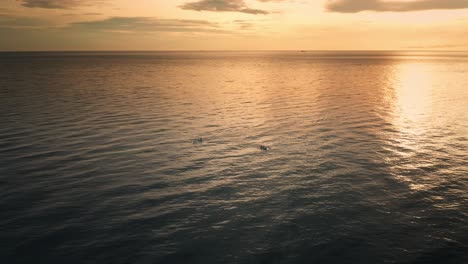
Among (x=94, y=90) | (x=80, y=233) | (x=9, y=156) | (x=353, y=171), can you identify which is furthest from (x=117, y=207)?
(x=94, y=90)

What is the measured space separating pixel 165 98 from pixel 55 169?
116ft

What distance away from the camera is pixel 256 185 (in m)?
21.3

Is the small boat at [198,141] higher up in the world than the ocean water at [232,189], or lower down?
higher up

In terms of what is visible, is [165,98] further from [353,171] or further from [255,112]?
[353,171]

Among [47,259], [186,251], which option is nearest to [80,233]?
[47,259]

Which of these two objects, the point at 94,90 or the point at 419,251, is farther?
the point at 94,90

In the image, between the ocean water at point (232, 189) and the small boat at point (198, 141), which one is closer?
the ocean water at point (232, 189)

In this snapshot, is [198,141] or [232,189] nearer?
[232,189]

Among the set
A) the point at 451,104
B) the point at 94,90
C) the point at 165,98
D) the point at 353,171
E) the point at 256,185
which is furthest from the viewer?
the point at 94,90

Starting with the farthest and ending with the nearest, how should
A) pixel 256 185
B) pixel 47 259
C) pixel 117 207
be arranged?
pixel 256 185 < pixel 117 207 < pixel 47 259

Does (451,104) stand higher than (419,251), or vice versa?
(451,104)

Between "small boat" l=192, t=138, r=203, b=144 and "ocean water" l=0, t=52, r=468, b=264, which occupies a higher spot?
"small boat" l=192, t=138, r=203, b=144

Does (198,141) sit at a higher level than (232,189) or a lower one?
higher

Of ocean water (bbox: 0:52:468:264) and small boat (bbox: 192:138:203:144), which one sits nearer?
ocean water (bbox: 0:52:468:264)
